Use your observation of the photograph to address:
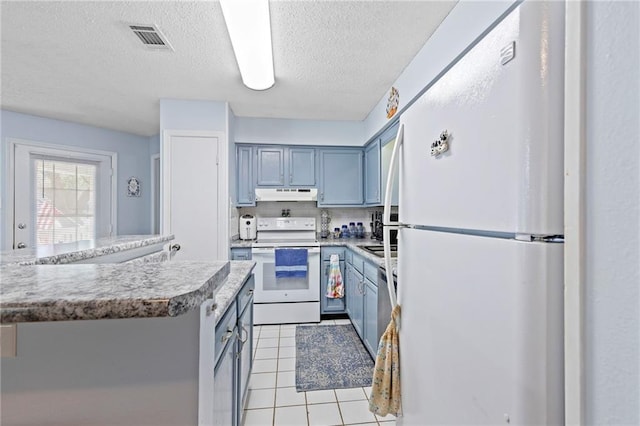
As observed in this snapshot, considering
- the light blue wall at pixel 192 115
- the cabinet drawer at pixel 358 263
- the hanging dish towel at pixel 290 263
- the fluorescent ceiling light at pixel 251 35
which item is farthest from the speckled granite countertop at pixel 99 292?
the light blue wall at pixel 192 115

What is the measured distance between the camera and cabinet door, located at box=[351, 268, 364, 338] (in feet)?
8.24

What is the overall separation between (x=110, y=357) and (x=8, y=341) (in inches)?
7.1

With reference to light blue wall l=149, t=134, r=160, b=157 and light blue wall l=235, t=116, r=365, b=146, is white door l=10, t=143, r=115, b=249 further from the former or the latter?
light blue wall l=235, t=116, r=365, b=146

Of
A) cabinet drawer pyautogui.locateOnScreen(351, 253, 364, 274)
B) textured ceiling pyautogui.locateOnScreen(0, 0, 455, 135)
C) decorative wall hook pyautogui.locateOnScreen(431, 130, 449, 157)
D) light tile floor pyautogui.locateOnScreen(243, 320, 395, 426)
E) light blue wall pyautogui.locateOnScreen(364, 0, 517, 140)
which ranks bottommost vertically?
light tile floor pyautogui.locateOnScreen(243, 320, 395, 426)

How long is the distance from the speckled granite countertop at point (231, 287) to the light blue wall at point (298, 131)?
2040mm

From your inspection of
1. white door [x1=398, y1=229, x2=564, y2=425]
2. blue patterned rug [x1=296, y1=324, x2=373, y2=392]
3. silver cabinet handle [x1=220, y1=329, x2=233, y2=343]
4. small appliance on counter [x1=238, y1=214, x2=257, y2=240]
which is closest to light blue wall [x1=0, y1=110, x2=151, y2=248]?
small appliance on counter [x1=238, y1=214, x2=257, y2=240]

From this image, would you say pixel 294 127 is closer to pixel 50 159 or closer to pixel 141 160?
pixel 141 160

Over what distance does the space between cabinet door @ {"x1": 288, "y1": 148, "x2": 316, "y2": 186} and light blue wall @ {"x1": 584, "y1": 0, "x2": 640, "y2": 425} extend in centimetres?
307

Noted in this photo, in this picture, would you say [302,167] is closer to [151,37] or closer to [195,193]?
[195,193]

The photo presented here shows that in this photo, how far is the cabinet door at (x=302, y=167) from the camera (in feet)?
11.4

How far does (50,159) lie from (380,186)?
391 centimetres

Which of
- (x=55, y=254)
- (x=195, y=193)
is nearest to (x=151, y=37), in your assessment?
(x=195, y=193)

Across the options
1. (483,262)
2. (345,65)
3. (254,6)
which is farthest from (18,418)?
(345,65)

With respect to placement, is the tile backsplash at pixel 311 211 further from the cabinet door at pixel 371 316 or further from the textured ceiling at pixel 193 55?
the cabinet door at pixel 371 316
